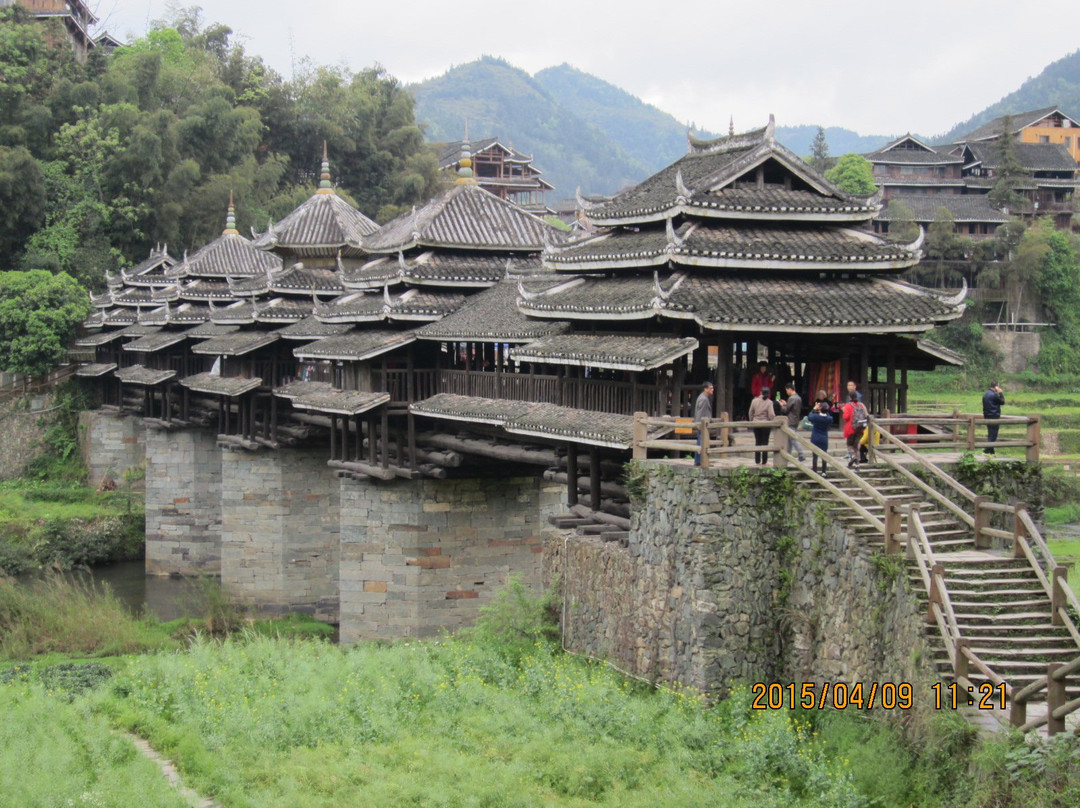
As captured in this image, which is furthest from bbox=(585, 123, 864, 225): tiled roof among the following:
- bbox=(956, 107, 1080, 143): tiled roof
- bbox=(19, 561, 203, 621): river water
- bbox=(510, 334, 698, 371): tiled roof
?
bbox=(956, 107, 1080, 143): tiled roof

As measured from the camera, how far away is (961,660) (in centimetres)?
1433

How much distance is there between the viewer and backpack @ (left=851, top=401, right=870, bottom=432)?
18.6 metres

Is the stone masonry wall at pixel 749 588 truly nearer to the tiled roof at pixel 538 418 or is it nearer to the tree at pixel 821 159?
the tiled roof at pixel 538 418

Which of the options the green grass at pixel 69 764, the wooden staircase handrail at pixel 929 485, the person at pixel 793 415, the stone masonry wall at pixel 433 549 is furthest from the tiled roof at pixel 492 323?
the green grass at pixel 69 764

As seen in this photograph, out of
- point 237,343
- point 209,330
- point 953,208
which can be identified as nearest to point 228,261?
point 209,330

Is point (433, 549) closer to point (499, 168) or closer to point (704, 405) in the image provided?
point (704, 405)

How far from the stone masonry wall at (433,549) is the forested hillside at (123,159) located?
33.0 meters

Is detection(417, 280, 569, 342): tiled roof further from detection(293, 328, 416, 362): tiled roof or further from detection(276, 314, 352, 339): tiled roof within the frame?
detection(276, 314, 352, 339): tiled roof

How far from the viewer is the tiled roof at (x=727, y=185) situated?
67.7 ft

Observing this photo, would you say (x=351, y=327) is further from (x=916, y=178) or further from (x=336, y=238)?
(x=916, y=178)

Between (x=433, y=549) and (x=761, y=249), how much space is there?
41.1ft

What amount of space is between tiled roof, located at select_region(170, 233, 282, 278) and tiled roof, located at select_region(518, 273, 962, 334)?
26.8 meters

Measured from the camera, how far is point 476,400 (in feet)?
89.2

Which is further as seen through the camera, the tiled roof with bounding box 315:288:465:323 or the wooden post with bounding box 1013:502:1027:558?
the tiled roof with bounding box 315:288:465:323
